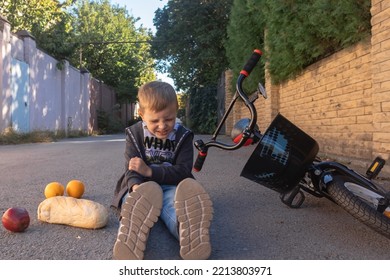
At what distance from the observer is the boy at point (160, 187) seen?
204 cm

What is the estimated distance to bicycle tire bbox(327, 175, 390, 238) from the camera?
231cm

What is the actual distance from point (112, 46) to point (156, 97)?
35.0 meters

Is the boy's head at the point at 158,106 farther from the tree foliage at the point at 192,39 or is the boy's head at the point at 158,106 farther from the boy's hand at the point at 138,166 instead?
the tree foliage at the point at 192,39

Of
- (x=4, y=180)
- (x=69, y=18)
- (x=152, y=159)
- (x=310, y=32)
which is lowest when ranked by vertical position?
(x=4, y=180)

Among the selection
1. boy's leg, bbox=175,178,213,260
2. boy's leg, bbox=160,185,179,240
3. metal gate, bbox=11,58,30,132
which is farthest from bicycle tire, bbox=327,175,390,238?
metal gate, bbox=11,58,30,132

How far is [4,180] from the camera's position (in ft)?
16.8

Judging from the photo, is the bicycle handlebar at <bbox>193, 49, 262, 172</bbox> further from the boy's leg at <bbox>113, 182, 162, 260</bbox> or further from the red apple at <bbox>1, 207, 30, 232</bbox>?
the red apple at <bbox>1, 207, 30, 232</bbox>

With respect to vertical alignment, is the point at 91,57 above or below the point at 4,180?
above

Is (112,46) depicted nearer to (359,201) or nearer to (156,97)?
(156,97)

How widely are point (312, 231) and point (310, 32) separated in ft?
15.9

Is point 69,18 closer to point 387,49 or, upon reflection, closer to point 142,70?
point 142,70

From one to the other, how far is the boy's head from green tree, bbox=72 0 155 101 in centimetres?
3146

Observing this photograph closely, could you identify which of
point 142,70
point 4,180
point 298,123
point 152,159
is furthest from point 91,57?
Result: point 152,159

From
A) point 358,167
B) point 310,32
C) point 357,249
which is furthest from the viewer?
point 310,32
